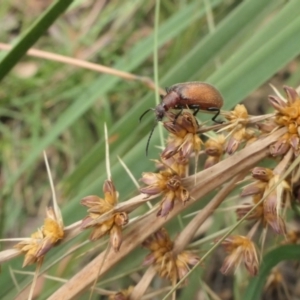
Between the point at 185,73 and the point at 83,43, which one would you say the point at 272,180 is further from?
the point at 83,43

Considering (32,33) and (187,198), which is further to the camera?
(32,33)

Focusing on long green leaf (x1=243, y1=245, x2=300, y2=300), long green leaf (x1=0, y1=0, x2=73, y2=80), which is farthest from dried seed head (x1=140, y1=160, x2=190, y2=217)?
long green leaf (x1=0, y1=0, x2=73, y2=80)

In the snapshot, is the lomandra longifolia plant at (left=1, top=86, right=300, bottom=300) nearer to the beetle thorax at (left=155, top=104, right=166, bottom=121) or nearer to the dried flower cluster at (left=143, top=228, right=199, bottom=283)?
the dried flower cluster at (left=143, top=228, right=199, bottom=283)

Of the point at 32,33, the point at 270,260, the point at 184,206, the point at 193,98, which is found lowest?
the point at 270,260

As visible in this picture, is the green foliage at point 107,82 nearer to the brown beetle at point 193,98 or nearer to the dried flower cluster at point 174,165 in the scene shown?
the brown beetle at point 193,98

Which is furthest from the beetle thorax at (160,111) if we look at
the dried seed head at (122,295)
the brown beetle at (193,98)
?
the dried seed head at (122,295)

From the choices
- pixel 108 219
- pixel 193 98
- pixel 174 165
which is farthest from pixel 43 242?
pixel 193 98

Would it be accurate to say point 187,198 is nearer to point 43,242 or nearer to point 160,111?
point 43,242

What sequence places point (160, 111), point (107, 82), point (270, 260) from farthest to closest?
point (107, 82), point (160, 111), point (270, 260)

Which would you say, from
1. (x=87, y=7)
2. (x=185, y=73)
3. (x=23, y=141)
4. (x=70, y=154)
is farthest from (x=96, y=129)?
(x=185, y=73)
